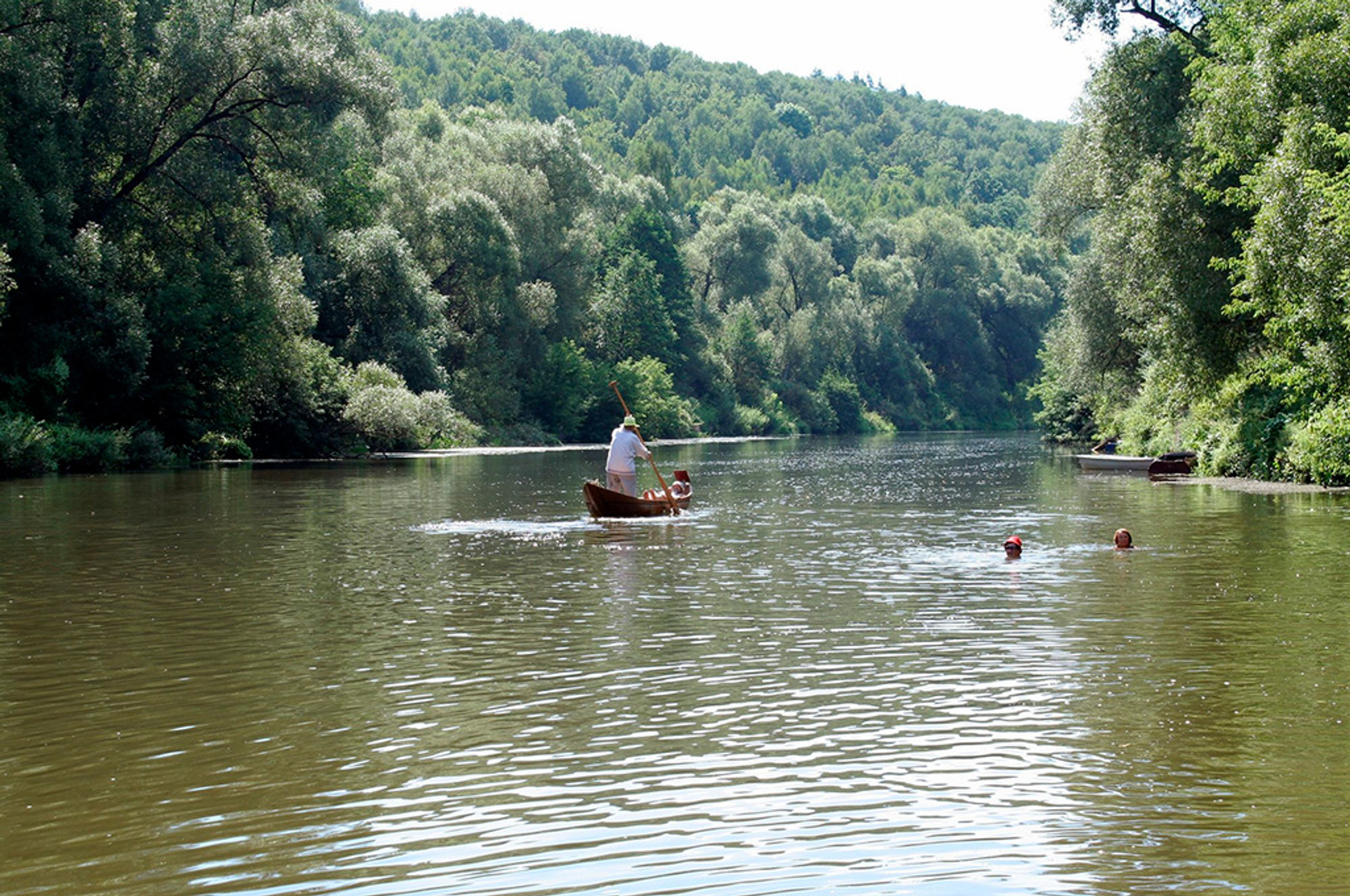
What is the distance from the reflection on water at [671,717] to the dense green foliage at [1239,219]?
9116 mm

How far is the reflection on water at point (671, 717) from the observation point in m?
7.38

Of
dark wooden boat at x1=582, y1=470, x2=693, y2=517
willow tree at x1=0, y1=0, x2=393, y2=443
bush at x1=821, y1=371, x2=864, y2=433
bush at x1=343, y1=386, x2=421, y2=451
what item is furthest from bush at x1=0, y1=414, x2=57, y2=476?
bush at x1=821, y1=371, x2=864, y2=433

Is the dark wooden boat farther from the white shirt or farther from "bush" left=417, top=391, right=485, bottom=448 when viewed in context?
"bush" left=417, top=391, right=485, bottom=448

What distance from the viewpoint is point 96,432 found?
45250mm

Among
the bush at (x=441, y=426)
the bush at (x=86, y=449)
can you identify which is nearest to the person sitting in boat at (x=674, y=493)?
the bush at (x=86, y=449)

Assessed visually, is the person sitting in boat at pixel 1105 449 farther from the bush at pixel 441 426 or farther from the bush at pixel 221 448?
the bush at pixel 221 448

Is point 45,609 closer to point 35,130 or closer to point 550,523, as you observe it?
point 550,523

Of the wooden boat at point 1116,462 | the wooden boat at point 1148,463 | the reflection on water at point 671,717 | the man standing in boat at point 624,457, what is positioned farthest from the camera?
the wooden boat at point 1116,462

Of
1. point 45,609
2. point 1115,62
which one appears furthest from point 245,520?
point 1115,62

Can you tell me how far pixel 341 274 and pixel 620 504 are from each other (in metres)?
39.1

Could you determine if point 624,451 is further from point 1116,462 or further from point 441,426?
point 441,426

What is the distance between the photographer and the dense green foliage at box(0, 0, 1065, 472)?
146ft

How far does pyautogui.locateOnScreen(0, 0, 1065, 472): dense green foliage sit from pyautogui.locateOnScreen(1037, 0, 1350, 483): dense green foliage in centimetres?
2519

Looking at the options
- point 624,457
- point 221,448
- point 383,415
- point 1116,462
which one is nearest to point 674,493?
point 624,457
